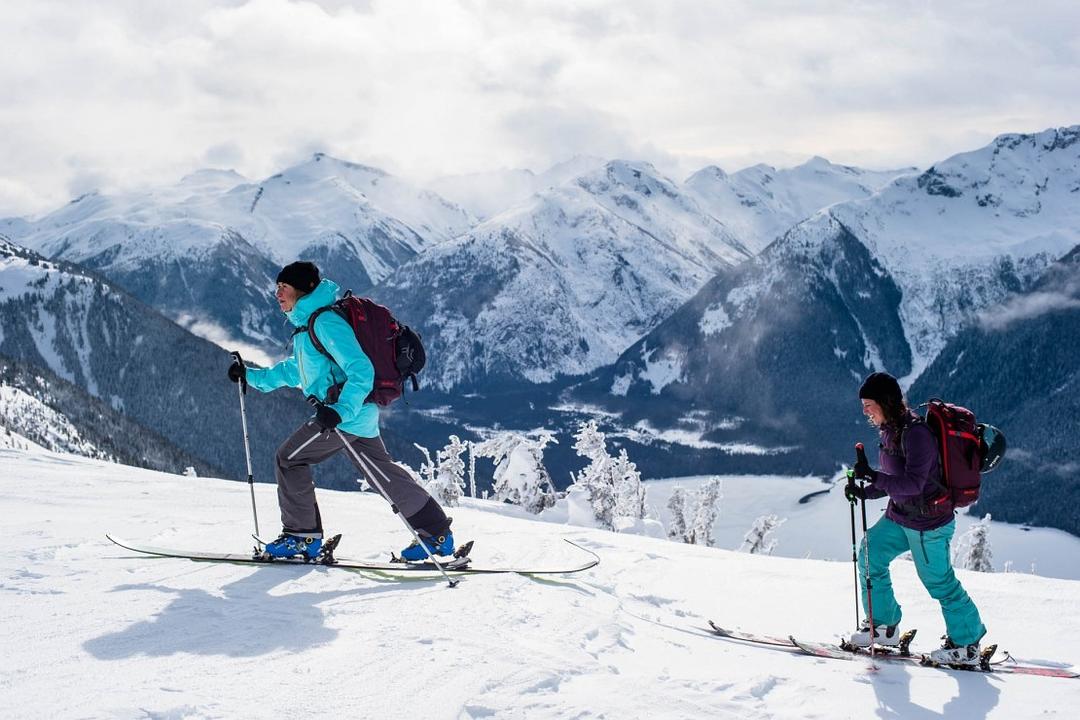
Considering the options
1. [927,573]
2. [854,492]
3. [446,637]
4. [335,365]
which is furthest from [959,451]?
[335,365]

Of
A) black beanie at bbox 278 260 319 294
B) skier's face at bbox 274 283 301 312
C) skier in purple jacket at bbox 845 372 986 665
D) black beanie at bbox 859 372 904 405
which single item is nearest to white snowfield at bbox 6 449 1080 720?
skier in purple jacket at bbox 845 372 986 665

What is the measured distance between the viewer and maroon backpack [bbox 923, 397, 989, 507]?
7004 millimetres

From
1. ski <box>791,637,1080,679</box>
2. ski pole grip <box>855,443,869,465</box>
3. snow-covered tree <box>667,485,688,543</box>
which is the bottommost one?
snow-covered tree <box>667,485,688,543</box>

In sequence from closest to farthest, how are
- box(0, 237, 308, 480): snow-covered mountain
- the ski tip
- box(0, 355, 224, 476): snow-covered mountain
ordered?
the ski tip, box(0, 355, 224, 476): snow-covered mountain, box(0, 237, 308, 480): snow-covered mountain

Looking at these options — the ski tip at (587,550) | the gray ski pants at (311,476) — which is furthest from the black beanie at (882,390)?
the gray ski pants at (311,476)

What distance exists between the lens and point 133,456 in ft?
381

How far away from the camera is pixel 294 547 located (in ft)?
29.9

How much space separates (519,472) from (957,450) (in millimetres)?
33074

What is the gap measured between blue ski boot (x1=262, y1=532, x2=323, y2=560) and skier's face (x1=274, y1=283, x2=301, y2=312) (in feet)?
8.35

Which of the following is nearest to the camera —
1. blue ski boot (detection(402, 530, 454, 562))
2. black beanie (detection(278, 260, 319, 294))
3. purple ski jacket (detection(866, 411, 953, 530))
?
purple ski jacket (detection(866, 411, 953, 530))

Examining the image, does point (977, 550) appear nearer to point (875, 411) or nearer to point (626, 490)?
point (626, 490)

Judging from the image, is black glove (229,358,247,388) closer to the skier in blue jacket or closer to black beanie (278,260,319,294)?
the skier in blue jacket

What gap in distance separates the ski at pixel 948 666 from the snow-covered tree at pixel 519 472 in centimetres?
3113

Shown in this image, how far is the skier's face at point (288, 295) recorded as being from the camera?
8336 mm
